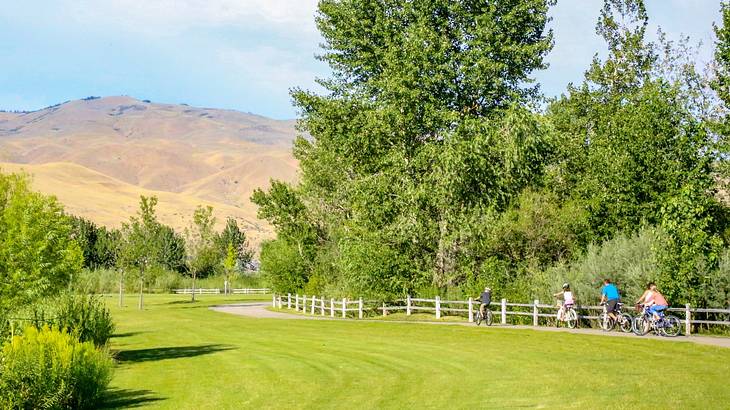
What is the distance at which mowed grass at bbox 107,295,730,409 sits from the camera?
15.7 meters

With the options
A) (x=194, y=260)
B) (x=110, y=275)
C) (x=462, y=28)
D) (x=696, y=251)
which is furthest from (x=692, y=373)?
(x=110, y=275)

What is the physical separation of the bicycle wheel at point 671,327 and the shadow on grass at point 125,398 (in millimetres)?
18223

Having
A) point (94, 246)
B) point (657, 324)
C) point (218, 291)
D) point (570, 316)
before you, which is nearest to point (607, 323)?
point (570, 316)

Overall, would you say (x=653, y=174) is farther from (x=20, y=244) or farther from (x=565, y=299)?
(x=20, y=244)

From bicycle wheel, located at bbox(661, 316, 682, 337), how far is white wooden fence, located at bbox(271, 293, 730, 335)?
15.4 inches

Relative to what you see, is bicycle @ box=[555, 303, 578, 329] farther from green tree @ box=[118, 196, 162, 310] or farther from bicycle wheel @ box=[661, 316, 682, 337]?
green tree @ box=[118, 196, 162, 310]

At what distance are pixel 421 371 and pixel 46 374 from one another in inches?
346

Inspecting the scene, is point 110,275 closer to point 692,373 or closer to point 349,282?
point 349,282

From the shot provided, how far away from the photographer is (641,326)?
28734 millimetres

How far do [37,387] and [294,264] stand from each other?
4476 cm

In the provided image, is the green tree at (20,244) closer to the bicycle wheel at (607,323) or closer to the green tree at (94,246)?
the bicycle wheel at (607,323)

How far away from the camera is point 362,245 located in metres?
43.6

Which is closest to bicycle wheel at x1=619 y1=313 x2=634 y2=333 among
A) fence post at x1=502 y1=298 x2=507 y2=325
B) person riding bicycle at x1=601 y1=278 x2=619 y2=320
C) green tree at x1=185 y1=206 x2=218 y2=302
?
person riding bicycle at x1=601 y1=278 x2=619 y2=320

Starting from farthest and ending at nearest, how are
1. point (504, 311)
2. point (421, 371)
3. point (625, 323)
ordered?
point (504, 311) → point (625, 323) → point (421, 371)
